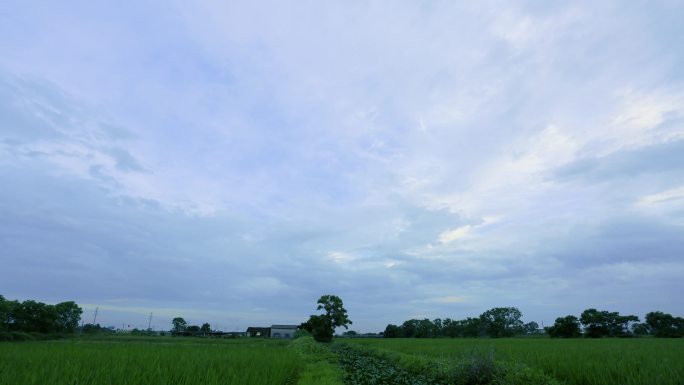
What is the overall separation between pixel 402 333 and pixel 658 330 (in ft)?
172

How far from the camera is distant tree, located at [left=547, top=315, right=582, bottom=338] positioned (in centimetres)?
7031

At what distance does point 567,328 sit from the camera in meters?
70.6

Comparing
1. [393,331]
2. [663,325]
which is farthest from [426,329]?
[663,325]

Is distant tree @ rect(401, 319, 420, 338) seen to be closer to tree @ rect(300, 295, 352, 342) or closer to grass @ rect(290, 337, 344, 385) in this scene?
tree @ rect(300, 295, 352, 342)

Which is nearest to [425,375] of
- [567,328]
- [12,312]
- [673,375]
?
[673,375]

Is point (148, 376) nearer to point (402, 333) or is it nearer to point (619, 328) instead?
point (619, 328)

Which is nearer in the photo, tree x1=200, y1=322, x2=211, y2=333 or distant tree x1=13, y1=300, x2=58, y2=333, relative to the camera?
distant tree x1=13, y1=300, x2=58, y2=333

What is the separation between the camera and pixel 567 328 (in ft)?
232

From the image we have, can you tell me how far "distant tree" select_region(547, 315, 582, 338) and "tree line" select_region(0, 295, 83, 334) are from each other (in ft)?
279

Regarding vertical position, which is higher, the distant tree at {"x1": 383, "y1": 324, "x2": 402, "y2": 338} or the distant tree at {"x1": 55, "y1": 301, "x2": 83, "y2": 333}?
the distant tree at {"x1": 55, "y1": 301, "x2": 83, "y2": 333}

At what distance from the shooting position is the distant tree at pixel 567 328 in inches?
2768

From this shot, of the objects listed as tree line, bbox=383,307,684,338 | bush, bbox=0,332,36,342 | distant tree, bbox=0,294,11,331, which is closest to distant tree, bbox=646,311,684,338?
tree line, bbox=383,307,684,338

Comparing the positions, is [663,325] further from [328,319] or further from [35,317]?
[35,317]

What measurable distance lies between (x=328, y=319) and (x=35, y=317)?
41.7 metres
